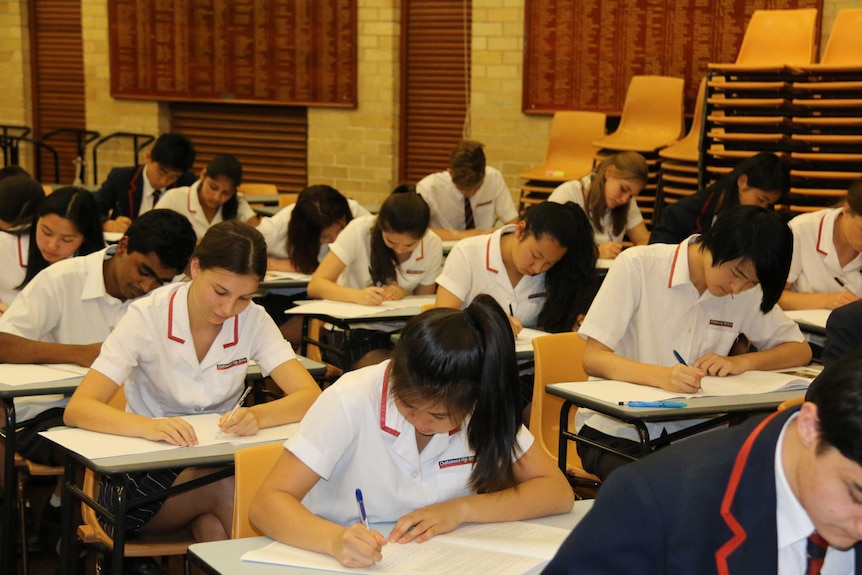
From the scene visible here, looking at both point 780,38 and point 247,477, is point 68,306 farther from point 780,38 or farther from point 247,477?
point 780,38

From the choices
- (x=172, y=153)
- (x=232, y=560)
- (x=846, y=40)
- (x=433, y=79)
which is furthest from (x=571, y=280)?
(x=433, y=79)

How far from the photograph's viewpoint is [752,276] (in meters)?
3.04

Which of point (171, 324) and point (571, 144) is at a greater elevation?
point (571, 144)

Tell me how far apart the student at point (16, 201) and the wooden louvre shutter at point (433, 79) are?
5.22 m

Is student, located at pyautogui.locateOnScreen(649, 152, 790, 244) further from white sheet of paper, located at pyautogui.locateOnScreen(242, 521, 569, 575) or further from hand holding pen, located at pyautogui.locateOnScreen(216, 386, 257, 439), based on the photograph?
white sheet of paper, located at pyautogui.locateOnScreen(242, 521, 569, 575)

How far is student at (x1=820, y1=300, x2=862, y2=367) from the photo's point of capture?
8.93 feet

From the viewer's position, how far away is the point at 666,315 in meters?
3.42

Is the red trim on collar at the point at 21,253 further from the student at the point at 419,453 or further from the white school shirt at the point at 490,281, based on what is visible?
the student at the point at 419,453

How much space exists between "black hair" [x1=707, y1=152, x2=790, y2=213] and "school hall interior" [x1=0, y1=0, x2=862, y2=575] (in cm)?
153

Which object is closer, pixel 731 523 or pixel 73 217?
pixel 731 523

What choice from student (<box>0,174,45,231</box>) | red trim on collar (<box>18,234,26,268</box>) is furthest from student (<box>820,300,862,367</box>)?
student (<box>0,174,45,231</box>)

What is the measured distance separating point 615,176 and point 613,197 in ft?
0.43

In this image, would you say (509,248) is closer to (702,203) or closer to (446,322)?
(702,203)

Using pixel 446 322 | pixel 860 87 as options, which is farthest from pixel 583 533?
pixel 860 87
